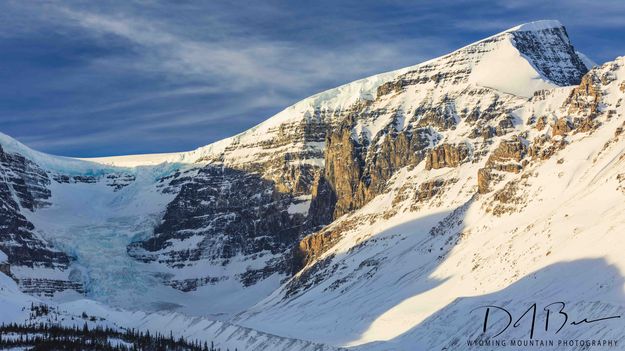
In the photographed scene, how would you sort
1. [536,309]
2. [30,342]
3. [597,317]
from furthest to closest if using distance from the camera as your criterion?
[536,309], [597,317], [30,342]

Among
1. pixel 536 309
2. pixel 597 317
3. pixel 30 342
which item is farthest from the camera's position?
pixel 536 309

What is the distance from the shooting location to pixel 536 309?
641 ft

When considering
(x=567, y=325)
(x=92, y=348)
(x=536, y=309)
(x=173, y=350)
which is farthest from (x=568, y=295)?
(x=92, y=348)

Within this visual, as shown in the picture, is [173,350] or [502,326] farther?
[502,326]

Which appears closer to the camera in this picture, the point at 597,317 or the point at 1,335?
the point at 1,335

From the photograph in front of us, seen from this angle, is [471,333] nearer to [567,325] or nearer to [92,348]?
[567,325]

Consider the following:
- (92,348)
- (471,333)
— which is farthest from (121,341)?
(471,333)

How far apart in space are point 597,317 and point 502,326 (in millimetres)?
21218

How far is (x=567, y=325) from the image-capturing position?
17988 cm

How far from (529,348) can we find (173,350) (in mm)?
52564

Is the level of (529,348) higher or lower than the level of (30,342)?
lower

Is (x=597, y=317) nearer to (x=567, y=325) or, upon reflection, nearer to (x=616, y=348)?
(x=567, y=325)

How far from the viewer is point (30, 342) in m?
156

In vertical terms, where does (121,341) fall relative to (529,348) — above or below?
above
